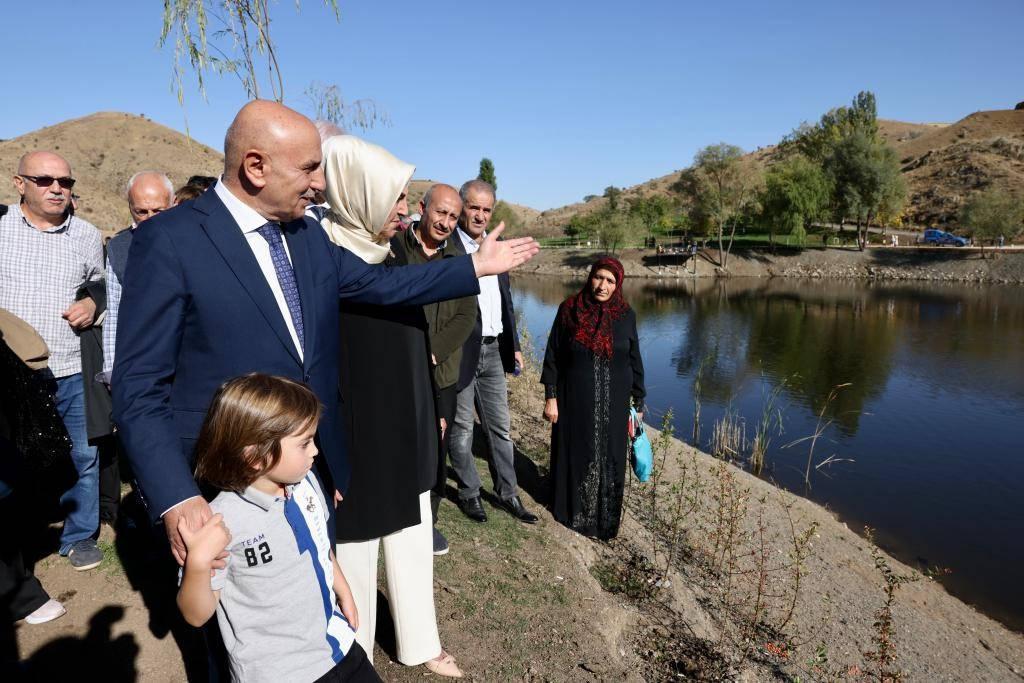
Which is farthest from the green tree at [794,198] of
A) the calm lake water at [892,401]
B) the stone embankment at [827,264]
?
the calm lake water at [892,401]

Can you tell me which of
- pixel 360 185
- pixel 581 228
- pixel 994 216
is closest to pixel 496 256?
pixel 360 185

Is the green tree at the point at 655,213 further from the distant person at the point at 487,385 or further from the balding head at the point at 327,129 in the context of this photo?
the balding head at the point at 327,129

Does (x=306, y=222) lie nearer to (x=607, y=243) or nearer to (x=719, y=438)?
(x=719, y=438)

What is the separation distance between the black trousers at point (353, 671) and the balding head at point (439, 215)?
7.01 feet

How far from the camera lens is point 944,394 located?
13.9 metres

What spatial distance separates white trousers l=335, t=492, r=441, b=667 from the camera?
250 centimetres

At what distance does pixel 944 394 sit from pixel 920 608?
1047cm

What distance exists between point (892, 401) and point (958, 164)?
56.2 m

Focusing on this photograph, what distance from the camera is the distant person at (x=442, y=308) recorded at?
3.41 metres

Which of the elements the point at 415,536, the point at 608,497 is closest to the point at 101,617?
the point at 415,536

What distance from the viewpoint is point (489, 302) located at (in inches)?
186

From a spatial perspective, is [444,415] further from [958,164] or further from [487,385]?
[958,164]

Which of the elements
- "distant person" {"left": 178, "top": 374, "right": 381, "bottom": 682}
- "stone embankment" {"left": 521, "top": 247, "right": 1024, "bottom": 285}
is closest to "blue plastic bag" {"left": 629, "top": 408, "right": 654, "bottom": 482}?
"distant person" {"left": 178, "top": 374, "right": 381, "bottom": 682}

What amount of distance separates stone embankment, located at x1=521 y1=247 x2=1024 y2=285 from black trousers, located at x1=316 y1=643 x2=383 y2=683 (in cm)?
4131
